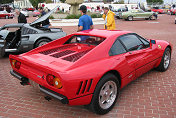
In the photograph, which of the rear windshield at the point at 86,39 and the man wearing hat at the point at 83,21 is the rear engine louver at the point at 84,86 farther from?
the man wearing hat at the point at 83,21

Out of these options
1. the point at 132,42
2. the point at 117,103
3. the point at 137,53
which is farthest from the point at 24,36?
the point at 117,103

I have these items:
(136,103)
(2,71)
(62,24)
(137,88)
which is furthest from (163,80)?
(62,24)

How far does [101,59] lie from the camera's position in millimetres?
3008

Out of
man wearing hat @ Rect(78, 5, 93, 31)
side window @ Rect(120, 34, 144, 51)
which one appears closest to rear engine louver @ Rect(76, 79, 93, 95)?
side window @ Rect(120, 34, 144, 51)

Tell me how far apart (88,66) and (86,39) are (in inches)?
48.9

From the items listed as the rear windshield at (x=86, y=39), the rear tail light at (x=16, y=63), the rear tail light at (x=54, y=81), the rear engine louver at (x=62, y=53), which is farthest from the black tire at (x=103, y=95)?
the rear tail light at (x=16, y=63)

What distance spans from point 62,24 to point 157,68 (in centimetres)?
1385

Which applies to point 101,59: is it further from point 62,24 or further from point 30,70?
point 62,24

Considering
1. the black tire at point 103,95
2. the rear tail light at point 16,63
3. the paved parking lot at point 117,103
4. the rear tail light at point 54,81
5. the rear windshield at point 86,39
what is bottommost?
the paved parking lot at point 117,103

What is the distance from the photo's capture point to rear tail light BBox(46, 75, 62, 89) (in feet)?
8.47

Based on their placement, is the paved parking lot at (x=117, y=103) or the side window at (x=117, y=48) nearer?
the paved parking lot at (x=117, y=103)

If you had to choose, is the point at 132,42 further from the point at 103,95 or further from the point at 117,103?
the point at 103,95

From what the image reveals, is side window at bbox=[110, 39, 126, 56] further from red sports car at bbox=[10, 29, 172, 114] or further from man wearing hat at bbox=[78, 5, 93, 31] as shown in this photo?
man wearing hat at bbox=[78, 5, 93, 31]

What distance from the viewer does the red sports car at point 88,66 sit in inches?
102
